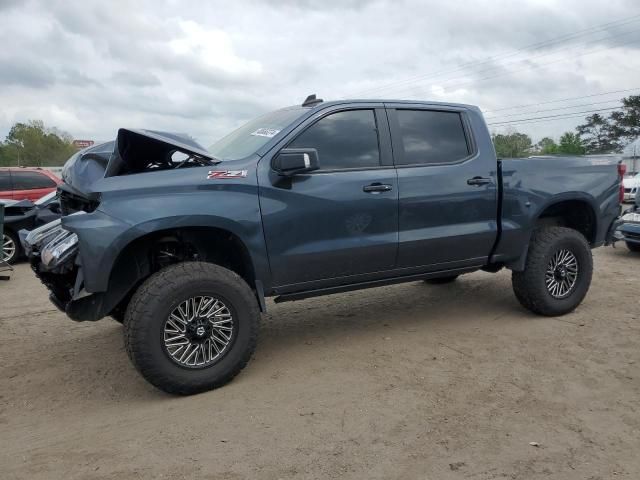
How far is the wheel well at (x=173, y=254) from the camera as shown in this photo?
3764mm

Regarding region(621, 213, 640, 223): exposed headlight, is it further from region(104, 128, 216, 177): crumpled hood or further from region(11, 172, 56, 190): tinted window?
region(11, 172, 56, 190): tinted window

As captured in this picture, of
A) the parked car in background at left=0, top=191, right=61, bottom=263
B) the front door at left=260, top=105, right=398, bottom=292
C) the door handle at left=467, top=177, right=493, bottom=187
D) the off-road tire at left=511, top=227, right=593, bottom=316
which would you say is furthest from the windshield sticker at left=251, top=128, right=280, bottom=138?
the parked car in background at left=0, top=191, right=61, bottom=263

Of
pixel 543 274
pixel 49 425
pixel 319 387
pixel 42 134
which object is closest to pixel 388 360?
pixel 319 387

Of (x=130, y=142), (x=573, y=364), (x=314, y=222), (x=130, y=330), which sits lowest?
(x=573, y=364)

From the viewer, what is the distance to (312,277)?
414 cm

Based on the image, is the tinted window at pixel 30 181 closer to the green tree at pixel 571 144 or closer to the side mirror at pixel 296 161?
the side mirror at pixel 296 161

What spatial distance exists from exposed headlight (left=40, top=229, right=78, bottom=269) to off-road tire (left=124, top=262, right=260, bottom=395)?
50cm

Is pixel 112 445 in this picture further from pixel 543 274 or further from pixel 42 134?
pixel 42 134

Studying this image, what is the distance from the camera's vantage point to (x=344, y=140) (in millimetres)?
4301

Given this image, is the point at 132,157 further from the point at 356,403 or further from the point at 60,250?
the point at 356,403

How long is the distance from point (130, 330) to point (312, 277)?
1.35m

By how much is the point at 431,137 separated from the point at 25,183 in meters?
9.87

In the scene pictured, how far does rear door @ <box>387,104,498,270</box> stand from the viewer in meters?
4.45

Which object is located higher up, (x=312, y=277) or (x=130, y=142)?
(x=130, y=142)
